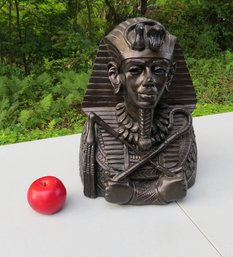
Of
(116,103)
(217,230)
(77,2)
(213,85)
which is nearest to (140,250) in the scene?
(217,230)

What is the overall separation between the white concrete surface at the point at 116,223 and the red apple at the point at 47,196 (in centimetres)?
5

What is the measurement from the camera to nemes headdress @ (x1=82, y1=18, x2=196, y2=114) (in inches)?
48.3

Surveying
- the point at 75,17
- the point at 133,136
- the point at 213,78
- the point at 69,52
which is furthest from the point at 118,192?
the point at 75,17

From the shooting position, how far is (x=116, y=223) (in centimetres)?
137

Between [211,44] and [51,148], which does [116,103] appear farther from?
[211,44]

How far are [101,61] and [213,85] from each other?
103 inches

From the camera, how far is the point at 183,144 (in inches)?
58.1

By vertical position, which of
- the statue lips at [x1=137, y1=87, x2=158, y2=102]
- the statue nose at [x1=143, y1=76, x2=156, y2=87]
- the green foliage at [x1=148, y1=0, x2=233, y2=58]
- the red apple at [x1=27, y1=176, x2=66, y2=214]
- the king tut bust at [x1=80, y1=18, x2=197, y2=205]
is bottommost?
the green foliage at [x1=148, y1=0, x2=233, y2=58]

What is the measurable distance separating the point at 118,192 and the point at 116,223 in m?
0.12

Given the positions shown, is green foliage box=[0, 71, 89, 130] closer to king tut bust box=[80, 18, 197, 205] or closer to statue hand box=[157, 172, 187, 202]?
king tut bust box=[80, 18, 197, 205]

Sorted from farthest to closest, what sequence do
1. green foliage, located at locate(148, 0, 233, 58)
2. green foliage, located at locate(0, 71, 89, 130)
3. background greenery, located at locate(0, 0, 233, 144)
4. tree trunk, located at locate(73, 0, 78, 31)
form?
green foliage, located at locate(148, 0, 233, 58), tree trunk, located at locate(73, 0, 78, 31), background greenery, located at locate(0, 0, 233, 144), green foliage, located at locate(0, 71, 89, 130)

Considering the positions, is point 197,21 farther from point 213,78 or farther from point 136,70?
point 136,70

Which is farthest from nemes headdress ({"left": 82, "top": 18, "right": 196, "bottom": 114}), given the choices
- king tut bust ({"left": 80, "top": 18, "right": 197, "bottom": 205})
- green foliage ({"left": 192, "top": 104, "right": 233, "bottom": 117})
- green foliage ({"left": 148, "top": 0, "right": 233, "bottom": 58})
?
green foliage ({"left": 148, "top": 0, "right": 233, "bottom": 58})

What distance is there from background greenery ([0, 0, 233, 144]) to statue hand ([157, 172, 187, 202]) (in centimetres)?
151
